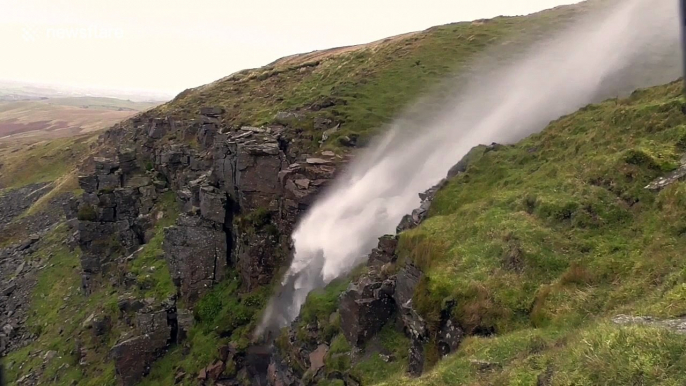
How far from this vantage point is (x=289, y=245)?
33.2 meters

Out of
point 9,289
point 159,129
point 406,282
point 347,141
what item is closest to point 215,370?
point 406,282

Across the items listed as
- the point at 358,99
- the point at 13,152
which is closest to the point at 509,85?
the point at 358,99

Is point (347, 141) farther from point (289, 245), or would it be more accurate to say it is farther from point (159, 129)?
point (159, 129)

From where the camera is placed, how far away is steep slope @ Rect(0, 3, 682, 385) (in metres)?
15.6

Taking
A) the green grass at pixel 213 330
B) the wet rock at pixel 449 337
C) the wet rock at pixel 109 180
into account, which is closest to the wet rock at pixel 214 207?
the green grass at pixel 213 330

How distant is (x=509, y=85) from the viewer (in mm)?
50531

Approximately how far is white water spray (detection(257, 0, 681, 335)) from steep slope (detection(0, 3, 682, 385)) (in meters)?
1.81

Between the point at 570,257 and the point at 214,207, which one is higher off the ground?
the point at 570,257

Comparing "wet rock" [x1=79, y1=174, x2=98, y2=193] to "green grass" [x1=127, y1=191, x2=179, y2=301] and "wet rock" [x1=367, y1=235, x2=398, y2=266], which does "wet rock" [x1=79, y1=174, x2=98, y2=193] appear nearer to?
"green grass" [x1=127, y1=191, x2=179, y2=301]

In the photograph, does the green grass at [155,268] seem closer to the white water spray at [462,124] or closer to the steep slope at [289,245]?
the steep slope at [289,245]

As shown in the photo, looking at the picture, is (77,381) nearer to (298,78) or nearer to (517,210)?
(517,210)

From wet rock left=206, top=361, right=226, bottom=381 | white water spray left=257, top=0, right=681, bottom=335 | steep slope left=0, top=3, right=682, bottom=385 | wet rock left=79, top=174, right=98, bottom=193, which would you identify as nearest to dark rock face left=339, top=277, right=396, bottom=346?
steep slope left=0, top=3, right=682, bottom=385

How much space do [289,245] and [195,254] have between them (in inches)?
274

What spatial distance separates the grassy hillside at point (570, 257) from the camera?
9.76 m
